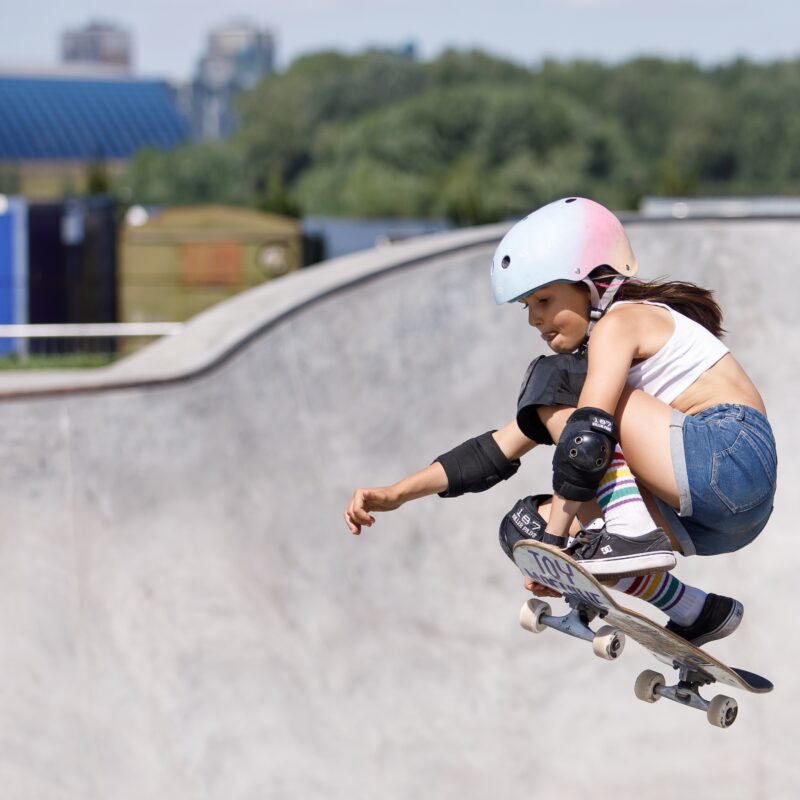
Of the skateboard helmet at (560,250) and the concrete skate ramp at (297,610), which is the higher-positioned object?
the skateboard helmet at (560,250)

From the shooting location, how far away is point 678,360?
4.20m

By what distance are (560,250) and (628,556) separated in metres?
1.02

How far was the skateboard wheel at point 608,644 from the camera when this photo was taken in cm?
448

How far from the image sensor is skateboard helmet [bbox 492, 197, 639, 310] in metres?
4.12

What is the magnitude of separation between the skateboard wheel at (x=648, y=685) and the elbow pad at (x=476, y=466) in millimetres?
932

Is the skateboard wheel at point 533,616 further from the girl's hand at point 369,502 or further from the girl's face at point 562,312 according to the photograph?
the girl's face at point 562,312

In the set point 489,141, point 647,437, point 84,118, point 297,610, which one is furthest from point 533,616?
point 84,118

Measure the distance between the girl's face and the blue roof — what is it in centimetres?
13039

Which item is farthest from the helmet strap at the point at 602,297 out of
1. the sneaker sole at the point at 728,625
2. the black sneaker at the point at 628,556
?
the sneaker sole at the point at 728,625

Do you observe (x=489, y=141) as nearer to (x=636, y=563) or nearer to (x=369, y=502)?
(x=369, y=502)

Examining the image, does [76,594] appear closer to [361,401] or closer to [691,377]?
[361,401]

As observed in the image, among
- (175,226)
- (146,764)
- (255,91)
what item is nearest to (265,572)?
(146,764)

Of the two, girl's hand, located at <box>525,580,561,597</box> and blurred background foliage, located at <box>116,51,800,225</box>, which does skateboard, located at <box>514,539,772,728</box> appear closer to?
girl's hand, located at <box>525,580,561,597</box>

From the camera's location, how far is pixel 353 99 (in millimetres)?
125625
